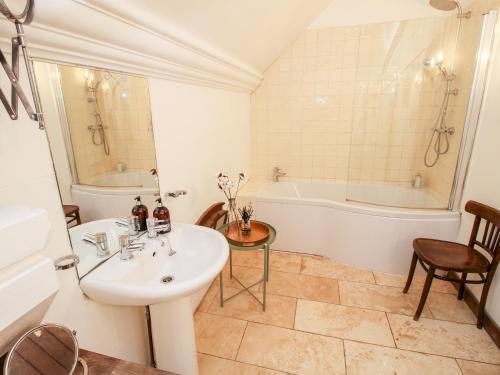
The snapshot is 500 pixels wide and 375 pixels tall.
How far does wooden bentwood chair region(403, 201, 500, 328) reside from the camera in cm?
170

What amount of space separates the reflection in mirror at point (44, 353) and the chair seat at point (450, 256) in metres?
2.01

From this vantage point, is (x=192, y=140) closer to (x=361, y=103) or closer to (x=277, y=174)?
(x=277, y=174)

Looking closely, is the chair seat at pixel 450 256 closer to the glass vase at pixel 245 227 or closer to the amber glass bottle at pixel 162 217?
the glass vase at pixel 245 227

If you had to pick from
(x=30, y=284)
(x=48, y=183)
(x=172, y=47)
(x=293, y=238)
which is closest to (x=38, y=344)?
(x=30, y=284)

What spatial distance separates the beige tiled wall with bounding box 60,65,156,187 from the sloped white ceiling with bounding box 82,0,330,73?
11.8 inches

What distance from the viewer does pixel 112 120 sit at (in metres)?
1.19

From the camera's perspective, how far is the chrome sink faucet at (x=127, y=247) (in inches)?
46.8

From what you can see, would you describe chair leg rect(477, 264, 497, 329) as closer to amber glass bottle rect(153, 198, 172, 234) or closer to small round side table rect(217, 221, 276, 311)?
small round side table rect(217, 221, 276, 311)

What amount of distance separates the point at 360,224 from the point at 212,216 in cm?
136

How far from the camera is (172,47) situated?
122 centimetres

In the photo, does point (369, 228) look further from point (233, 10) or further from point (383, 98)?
point (233, 10)

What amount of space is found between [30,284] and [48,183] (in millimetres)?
401

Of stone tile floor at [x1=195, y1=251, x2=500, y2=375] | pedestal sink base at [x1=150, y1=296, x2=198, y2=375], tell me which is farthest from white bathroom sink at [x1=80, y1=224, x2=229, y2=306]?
stone tile floor at [x1=195, y1=251, x2=500, y2=375]

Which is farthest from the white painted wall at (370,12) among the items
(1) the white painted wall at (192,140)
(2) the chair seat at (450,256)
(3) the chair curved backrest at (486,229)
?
(2) the chair seat at (450,256)
